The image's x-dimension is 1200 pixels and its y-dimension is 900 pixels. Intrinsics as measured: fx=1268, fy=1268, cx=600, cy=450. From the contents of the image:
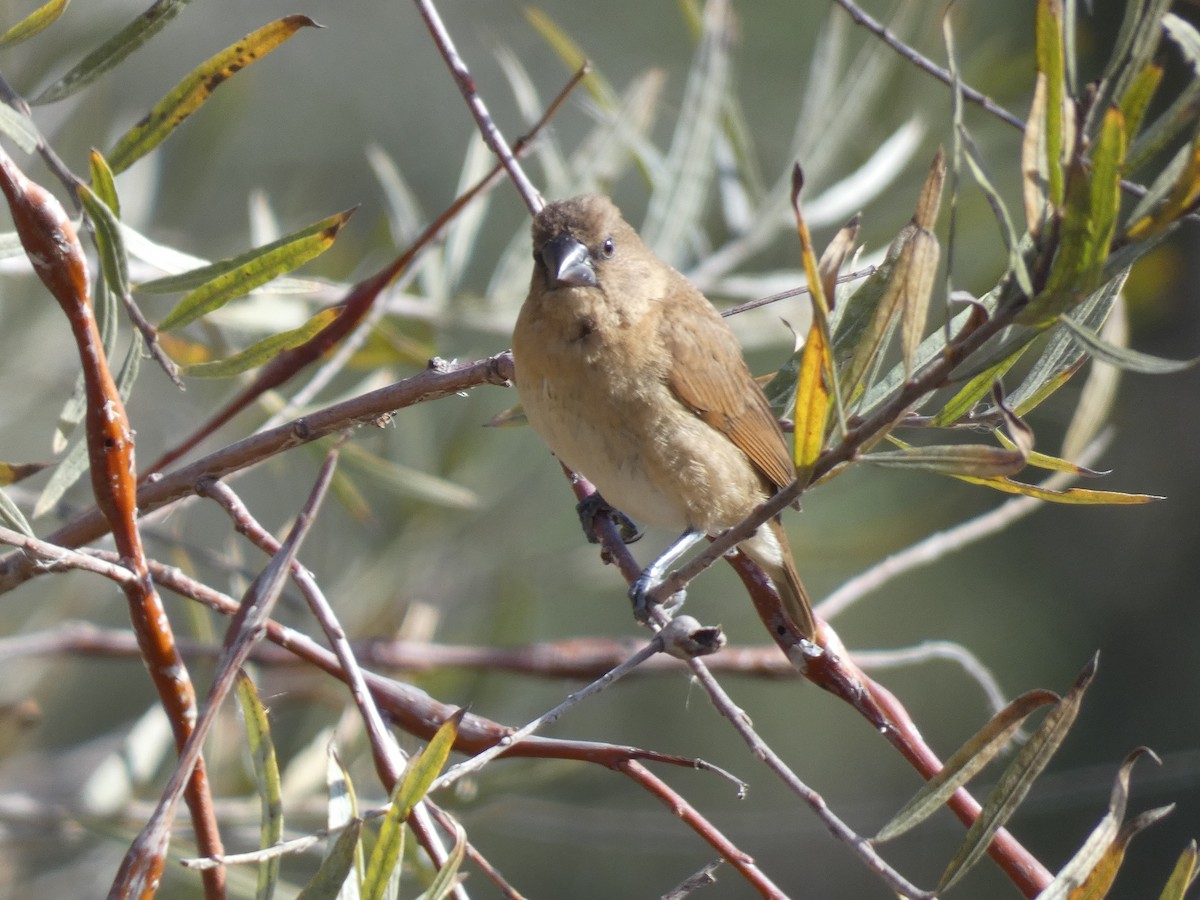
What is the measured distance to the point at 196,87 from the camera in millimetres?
1492

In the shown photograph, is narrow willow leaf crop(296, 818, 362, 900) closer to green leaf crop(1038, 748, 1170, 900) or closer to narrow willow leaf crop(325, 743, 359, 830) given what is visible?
narrow willow leaf crop(325, 743, 359, 830)

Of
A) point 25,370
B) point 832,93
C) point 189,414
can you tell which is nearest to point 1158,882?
point 832,93

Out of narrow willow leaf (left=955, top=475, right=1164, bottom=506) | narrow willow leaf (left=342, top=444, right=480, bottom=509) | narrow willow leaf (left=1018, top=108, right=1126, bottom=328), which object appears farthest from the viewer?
narrow willow leaf (left=342, top=444, right=480, bottom=509)

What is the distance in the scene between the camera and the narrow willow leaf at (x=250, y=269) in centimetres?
145

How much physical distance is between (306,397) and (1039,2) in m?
1.06

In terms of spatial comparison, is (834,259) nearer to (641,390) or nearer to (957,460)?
(957,460)

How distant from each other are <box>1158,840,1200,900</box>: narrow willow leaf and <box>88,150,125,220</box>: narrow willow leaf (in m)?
1.23

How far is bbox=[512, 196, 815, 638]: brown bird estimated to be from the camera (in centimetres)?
230

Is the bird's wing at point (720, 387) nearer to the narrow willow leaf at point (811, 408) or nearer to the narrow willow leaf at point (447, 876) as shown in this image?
the narrow willow leaf at point (811, 408)

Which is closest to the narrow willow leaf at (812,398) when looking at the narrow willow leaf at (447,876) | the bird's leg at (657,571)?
the narrow willow leaf at (447,876)

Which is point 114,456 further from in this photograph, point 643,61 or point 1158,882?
point 643,61

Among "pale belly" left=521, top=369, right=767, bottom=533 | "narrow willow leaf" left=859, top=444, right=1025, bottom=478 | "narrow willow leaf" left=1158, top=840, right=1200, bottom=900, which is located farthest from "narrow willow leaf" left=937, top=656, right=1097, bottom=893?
"pale belly" left=521, top=369, right=767, bottom=533

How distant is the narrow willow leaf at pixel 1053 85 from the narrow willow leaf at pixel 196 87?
0.72 meters

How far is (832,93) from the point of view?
9.43 ft
